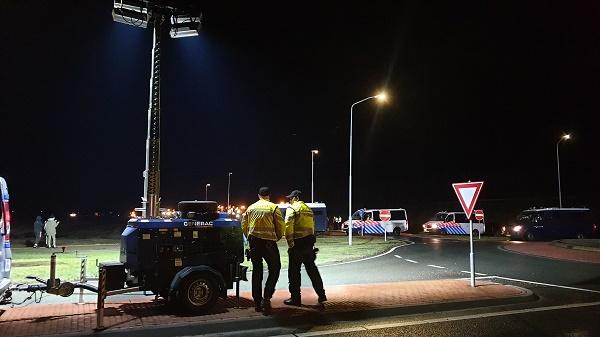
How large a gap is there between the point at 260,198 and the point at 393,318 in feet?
9.96

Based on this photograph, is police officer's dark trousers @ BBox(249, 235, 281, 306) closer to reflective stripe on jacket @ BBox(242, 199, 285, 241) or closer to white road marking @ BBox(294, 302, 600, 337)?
reflective stripe on jacket @ BBox(242, 199, 285, 241)

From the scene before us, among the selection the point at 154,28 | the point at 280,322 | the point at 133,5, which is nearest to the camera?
the point at 280,322

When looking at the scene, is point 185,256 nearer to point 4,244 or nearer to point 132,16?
point 4,244

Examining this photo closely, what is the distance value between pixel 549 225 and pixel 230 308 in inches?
1099

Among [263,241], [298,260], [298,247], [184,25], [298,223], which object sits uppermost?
[184,25]

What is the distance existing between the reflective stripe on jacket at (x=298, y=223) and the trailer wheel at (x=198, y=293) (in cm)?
154

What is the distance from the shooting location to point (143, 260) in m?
8.02

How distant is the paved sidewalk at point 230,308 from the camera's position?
7.14 meters

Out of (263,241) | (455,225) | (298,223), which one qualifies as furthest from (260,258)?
(455,225)

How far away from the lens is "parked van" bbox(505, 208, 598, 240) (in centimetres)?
3060

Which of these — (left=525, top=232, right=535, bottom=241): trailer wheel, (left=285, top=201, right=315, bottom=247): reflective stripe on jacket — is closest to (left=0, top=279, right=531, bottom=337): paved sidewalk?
(left=285, top=201, right=315, bottom=247): reflective stripe on jacket

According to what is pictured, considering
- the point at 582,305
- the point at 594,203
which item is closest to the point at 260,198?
the point at 582,305

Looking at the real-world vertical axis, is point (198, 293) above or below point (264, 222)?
below

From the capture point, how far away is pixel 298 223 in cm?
873
